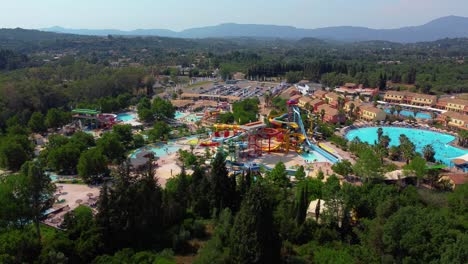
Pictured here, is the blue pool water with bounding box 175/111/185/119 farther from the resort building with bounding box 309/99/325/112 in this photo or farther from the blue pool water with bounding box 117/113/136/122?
the resort building with bounding box 309/99/325/112

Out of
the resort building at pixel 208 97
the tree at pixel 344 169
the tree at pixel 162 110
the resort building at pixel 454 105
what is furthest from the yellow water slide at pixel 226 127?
the resort building at pixel 454 105

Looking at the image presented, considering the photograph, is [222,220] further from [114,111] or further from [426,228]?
[114,111]

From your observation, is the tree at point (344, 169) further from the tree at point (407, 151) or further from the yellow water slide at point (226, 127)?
the yellow water slide at point (226, 127)

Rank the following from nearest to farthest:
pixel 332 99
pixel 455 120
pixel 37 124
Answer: pixel 37 124 → pixel 455 120 → pixel 332 99

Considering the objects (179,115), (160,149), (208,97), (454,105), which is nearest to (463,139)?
(454,105)

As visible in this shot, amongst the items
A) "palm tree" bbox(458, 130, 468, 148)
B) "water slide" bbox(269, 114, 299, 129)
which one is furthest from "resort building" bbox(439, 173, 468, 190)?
"water slide" bbox(269, 114, 299, 129)

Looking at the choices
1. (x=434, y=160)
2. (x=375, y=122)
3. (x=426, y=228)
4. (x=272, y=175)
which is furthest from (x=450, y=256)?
(x=375, y=122)

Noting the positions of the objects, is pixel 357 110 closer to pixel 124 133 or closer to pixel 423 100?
pixel 423 100
